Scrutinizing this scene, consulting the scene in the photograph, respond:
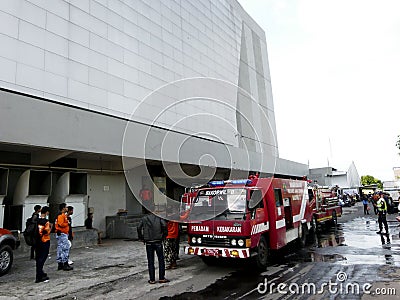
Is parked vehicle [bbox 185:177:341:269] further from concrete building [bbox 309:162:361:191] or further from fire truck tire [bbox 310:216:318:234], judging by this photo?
concrete building [bbox 309:162:361:191]

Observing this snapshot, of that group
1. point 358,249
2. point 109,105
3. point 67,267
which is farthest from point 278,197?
point 109,105

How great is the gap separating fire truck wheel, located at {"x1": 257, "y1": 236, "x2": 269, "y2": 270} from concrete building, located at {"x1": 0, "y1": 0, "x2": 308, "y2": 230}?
6425mm

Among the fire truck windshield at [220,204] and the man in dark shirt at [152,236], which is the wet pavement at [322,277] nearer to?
the man in dark shirt at [152,236]

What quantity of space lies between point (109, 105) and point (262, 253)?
1054cm

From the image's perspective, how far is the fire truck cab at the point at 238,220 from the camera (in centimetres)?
760

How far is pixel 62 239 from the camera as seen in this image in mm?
8719

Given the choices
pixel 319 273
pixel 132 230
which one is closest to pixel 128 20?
pixel 132 230

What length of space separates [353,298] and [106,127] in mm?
9364

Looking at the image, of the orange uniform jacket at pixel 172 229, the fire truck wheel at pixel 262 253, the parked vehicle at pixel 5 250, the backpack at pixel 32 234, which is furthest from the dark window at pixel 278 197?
the parked vehicle at pixel 5 250

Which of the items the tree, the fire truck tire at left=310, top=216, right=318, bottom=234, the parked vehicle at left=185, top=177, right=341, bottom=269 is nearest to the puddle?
the fire truck tire at left=310, top=216, right=318, bottom=234

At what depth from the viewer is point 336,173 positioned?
5094cm

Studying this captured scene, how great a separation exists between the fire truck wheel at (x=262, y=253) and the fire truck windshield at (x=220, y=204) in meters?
1.14

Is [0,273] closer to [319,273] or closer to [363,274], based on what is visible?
[319,273]

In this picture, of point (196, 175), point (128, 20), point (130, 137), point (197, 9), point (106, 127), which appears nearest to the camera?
point (106, 127)
